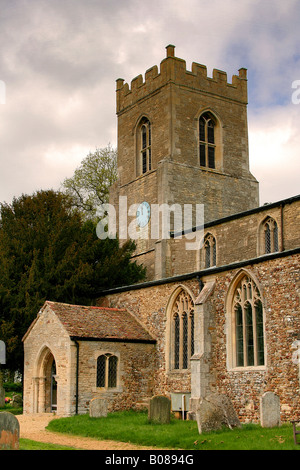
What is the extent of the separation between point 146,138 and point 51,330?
57.2 feet

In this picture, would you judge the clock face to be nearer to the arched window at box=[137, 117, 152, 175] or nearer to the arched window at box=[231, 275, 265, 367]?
the arched window at box=[137, 117, 152, 175]

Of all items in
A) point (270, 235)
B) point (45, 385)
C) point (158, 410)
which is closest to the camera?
point (158, 410)

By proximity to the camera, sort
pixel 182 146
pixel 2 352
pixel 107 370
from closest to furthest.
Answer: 1. pixel 107 370
2. pixel 2 352
3. pixel 182 146

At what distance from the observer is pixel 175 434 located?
15.0m

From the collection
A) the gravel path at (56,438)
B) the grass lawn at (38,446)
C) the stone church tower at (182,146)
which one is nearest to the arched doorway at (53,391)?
Result: the gravel path at (56,438)

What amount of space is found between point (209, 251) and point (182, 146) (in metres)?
8.39

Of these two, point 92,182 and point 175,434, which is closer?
point 175,434

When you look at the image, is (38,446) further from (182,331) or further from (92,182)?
(92,182)

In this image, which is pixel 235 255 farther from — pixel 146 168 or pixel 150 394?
pixel 146 168

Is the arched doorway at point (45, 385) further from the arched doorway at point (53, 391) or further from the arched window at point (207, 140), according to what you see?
the arched window at point (207, 140)

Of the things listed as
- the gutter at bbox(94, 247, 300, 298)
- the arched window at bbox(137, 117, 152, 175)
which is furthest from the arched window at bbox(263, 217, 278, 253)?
the arched window at bbox(137, 117, 152, 175)

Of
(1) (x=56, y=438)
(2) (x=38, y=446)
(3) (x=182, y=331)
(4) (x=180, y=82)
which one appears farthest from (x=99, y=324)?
(4) (x=180, y=82)
